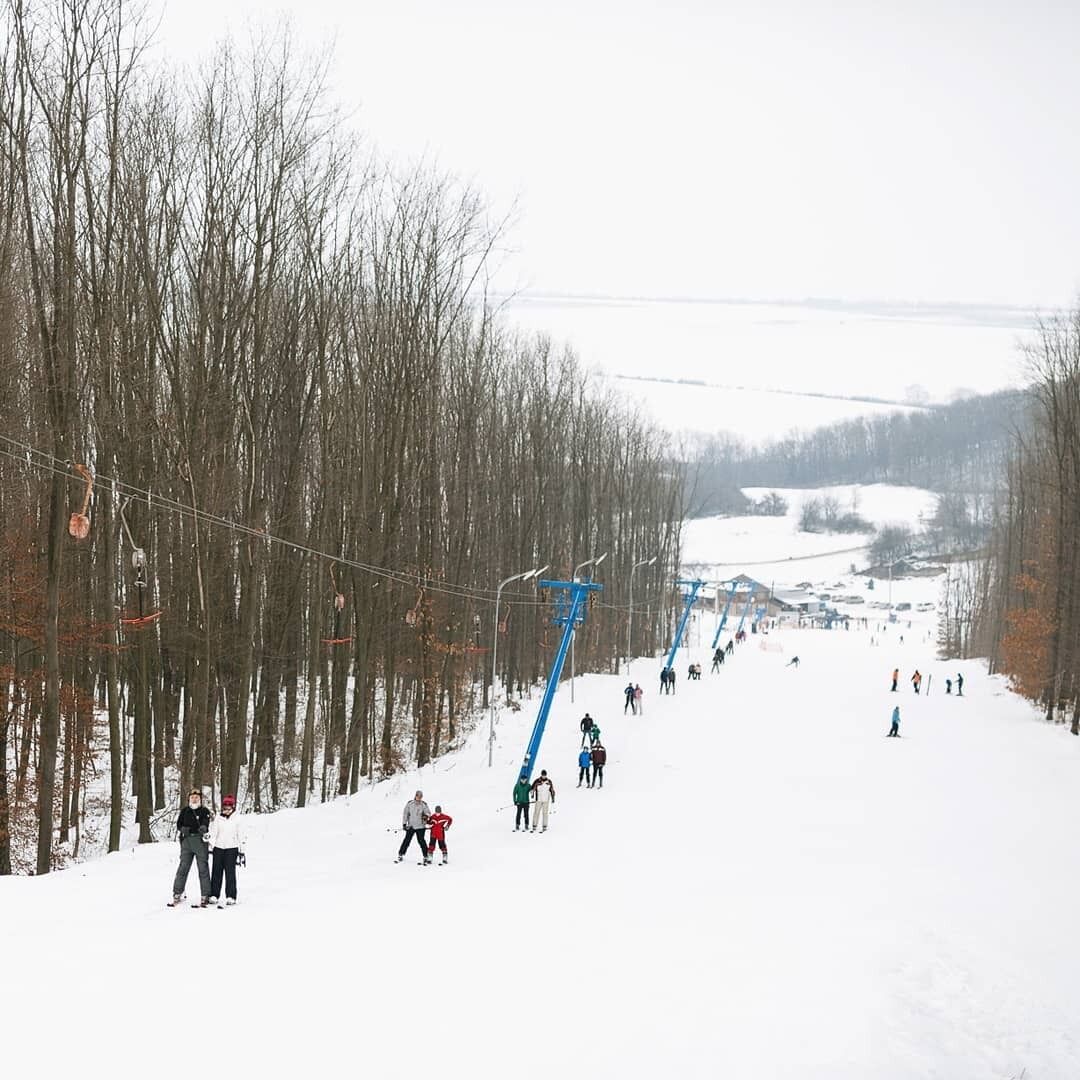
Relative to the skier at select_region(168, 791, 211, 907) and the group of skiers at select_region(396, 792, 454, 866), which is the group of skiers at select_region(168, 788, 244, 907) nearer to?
the skier at select_region(168, 791, 211, 907)

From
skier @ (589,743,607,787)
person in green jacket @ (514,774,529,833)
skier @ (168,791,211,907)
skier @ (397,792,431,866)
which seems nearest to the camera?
skier @ (168,791,211,907)

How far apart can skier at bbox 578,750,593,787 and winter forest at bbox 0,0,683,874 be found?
13.3ft

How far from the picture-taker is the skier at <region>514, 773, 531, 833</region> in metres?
21.7

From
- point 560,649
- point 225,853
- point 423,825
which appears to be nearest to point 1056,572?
point 560,649

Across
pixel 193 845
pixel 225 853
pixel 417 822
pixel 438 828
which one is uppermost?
pixel 193 845

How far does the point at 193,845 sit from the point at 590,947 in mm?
5102

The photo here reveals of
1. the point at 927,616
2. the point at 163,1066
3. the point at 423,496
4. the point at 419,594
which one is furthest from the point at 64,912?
the point at 927,616

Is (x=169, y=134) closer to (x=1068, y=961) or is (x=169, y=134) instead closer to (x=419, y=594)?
(x=419, y=594)

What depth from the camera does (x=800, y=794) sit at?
2681 centimetres

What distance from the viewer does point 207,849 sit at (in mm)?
13562

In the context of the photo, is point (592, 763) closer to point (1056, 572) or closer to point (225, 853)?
point (225, 853)

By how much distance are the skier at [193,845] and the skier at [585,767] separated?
49.2 ft

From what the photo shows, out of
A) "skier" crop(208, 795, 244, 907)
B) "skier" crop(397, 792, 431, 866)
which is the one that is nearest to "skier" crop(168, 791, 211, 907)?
"skier" crop(208, 795, 244, 907)

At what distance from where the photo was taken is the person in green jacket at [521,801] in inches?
853
